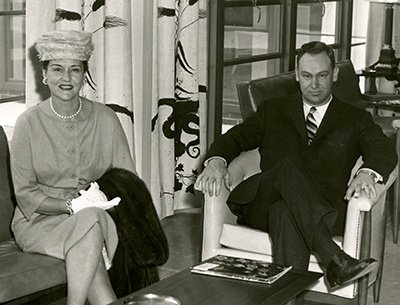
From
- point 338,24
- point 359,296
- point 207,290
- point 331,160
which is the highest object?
point 338,24

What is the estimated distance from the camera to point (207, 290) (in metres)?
2.41

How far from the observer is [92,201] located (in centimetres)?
297

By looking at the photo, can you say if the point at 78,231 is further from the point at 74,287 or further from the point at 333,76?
the point at 333,76

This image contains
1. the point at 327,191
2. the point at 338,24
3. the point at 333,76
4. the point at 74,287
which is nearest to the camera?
the point at 74,287

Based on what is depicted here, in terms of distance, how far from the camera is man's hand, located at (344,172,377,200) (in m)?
3.00

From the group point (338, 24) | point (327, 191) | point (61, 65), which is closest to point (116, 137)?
point (61, 65)

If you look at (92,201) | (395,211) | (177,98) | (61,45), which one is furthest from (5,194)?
(395,211)

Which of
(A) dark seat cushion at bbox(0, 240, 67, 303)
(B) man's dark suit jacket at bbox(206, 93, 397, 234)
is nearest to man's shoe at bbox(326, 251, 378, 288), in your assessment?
(B) man's dark suit jacket at bbox(206, 93, 397, 234)

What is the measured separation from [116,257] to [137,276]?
118 millimetres

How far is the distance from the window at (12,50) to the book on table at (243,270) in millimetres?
1672

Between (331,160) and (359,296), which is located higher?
(331,160)

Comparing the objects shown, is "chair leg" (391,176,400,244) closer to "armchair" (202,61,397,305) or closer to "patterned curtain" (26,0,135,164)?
"armchair" (202,61,397,305)

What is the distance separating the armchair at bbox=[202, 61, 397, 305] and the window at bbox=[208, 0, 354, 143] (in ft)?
3.38

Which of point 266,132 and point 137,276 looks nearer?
point 137,276
